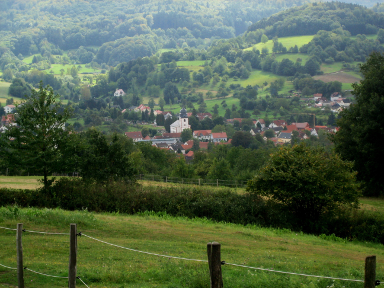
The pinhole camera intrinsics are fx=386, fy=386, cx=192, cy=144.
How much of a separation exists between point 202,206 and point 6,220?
1102 cm

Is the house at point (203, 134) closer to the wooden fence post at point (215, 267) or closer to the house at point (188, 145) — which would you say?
the house at point (188, 145)

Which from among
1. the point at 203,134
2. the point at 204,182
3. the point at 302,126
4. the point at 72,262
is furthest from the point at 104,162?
the point at 302,126

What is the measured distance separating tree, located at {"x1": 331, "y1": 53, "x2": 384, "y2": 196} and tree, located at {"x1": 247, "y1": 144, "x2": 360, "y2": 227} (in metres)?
8.60

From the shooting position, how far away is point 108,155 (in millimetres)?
28344

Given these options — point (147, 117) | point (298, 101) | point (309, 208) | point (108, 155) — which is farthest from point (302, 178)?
point (298, 101)

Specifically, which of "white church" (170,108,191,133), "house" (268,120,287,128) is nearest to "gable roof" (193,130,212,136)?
"white church" (170,108,191,133)

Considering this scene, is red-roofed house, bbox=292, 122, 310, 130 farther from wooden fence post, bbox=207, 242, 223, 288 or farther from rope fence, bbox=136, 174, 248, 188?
wooden fence post, bbox=207, 242, 223, 288

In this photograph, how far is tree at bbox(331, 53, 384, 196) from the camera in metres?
31.1

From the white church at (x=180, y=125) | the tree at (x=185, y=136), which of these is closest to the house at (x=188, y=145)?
the tree at (x=185, y=136)

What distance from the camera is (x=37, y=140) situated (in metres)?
24.0

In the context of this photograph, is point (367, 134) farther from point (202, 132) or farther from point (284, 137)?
point (202, 132)

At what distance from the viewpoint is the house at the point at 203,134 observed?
528 feet

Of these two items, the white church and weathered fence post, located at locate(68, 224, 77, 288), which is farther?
the white church

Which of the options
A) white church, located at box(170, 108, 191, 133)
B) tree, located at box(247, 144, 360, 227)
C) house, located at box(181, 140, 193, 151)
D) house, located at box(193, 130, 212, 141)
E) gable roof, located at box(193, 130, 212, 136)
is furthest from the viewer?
white church, located at box(170, 108, 191, 133)
